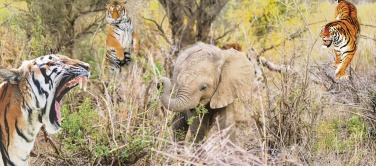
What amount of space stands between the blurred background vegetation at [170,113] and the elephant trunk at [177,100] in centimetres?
14

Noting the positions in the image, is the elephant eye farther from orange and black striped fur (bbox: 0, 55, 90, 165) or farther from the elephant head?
orange and black striped fur (bbox: 0, 55, 90, 165)

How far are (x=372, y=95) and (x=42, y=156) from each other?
3722mm

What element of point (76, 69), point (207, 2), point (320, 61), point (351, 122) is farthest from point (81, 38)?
point (76, 69)

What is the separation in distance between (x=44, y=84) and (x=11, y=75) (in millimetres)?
211

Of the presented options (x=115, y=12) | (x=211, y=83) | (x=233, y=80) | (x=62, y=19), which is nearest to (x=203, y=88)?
(x=211, y=83)

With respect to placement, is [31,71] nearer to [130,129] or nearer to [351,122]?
[130,129]

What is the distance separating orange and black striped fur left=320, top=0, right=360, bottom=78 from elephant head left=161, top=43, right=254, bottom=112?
5.50ft

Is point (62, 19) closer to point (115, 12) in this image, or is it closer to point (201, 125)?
point (115, 12)

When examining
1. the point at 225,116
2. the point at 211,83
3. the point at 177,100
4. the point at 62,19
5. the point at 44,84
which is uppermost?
the point at 62,19

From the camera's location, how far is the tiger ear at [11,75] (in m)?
3.58

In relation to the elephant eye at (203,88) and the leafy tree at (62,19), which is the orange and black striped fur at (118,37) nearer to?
the elephant eye at (203,88)

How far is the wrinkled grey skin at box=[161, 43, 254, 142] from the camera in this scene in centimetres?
684

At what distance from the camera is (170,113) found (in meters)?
6.57

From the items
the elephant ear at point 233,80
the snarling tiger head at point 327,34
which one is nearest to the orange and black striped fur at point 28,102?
the snarling tiger head at point 327,34
